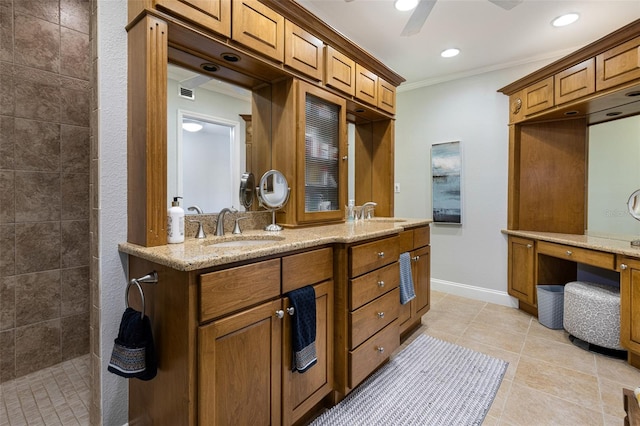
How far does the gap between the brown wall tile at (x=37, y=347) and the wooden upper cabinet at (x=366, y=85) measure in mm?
2745

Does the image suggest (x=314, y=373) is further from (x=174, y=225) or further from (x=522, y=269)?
(x=522, y=269)

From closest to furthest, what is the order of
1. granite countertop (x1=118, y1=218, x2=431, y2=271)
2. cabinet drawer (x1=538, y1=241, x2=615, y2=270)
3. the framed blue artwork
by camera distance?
1. granite countertop (x1=118, y1=218, x2=431, y2=271)
2. cabinet drawer (x1=538, y1=241, x2=615, y2=270)
3. the framed blue artwork

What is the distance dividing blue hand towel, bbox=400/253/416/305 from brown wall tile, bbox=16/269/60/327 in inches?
92.7

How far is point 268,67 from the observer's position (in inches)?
72.5

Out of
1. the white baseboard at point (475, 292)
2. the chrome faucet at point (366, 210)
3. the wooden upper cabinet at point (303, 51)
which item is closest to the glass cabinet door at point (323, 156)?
the wooden upper cabinet at point (303, 51)

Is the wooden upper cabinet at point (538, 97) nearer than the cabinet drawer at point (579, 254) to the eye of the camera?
No

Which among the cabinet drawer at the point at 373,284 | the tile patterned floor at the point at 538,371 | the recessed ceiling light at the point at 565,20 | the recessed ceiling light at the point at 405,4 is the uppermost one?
the recessed ceiling light at the point at 565,20

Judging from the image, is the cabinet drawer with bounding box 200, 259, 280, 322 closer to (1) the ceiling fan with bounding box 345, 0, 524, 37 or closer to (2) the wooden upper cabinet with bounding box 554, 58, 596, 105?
(1) the ceiling fan with bounding box 345, 0, 524, 37

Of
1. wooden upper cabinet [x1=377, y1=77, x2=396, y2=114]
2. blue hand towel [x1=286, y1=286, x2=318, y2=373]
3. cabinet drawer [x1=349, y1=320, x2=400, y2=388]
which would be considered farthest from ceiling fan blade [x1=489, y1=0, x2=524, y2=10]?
cabinet drawer [x1=349, y1=320, x2=400, y2=388]

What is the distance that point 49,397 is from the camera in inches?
69.1

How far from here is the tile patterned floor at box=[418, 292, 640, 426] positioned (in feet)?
5.49

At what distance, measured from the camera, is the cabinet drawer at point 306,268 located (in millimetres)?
1412

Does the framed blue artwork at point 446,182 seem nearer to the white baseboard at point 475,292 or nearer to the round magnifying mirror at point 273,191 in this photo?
the white baseboard at point 475,292

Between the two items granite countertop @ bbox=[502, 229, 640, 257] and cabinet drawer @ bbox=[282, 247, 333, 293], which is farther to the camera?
granite countertop @ bbox=[502, 229, 640, 257]
